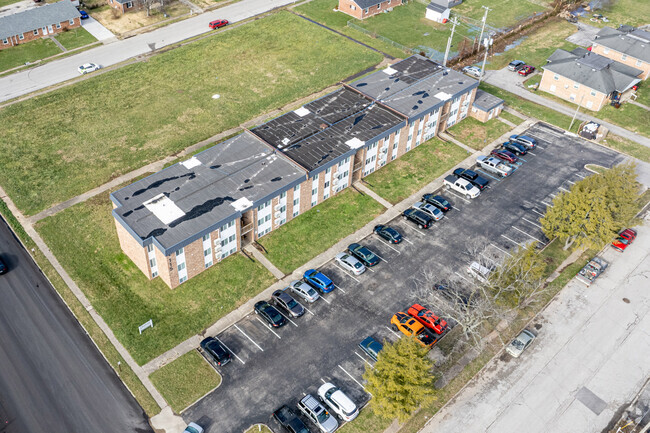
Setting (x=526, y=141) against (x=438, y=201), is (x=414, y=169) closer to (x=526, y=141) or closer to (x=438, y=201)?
(x=438, y=201)

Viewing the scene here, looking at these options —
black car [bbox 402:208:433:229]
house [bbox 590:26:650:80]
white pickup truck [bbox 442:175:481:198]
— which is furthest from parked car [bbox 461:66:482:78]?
black car [bbox 402:208:433:229]

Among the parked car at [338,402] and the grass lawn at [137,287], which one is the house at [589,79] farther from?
the parked car at [338,402]

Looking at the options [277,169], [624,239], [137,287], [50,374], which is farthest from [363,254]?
[50,374]

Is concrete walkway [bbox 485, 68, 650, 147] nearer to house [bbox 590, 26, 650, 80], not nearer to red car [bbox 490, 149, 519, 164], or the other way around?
red car [bbox 490, 149, 519, 164]

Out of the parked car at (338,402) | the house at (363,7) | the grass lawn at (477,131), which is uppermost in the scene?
the house at (363,7)

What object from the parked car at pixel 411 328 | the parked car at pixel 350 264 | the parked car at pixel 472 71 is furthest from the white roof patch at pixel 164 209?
the parked car at pixel 472 71

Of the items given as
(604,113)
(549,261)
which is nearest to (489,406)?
(549,261)
